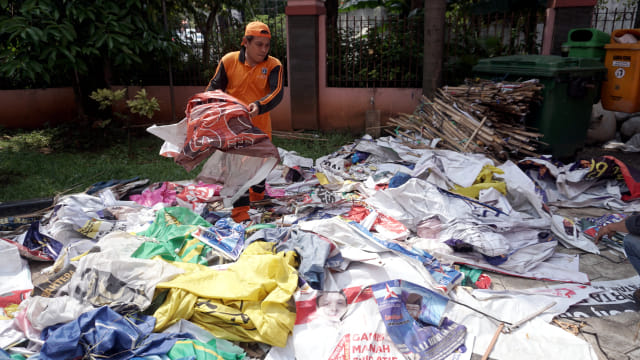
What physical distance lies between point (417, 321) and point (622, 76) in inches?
205

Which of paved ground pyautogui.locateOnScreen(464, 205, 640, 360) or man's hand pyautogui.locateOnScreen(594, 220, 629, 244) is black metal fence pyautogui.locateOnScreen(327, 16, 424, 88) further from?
man's hand pyautogui.locateOnScreen(594, 220, 629, 244)

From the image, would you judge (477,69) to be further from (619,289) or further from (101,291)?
(101,291)

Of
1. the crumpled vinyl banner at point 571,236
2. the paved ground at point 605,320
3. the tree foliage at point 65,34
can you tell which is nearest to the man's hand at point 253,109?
the paved ground at point 605,320

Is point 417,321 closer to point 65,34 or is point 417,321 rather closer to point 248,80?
point 248,80

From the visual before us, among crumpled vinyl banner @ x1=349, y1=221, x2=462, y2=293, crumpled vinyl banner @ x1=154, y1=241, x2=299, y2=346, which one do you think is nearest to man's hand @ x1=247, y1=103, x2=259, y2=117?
crumpled vinyl banner @ x1=349, y1=221, x2=462, y2=293

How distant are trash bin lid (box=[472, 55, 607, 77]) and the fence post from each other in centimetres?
308

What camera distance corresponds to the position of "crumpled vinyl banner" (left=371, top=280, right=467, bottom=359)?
253 cm

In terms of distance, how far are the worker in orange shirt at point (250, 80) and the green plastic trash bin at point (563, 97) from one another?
356cm

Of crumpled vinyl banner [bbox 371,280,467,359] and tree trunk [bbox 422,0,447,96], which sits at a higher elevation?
tree trunk [bbox 422,0,447,96]

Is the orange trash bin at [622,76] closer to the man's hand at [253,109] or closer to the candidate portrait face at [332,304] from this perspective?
the man's hand at [253,109]

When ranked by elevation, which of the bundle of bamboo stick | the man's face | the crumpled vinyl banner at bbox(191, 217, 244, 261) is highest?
the man's face

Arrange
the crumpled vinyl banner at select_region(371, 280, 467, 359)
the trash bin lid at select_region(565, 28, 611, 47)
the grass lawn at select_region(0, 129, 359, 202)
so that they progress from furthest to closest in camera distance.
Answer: the trash bin lid at select_region(565, 28, 611, 47) < the grass lawn at select_region(0, 129, 359, 202) < the crumpled vinyl banner at select_region(371, 280, 467, 359)

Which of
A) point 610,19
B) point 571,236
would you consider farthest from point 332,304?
point 610,19

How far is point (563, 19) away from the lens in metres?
7.11
